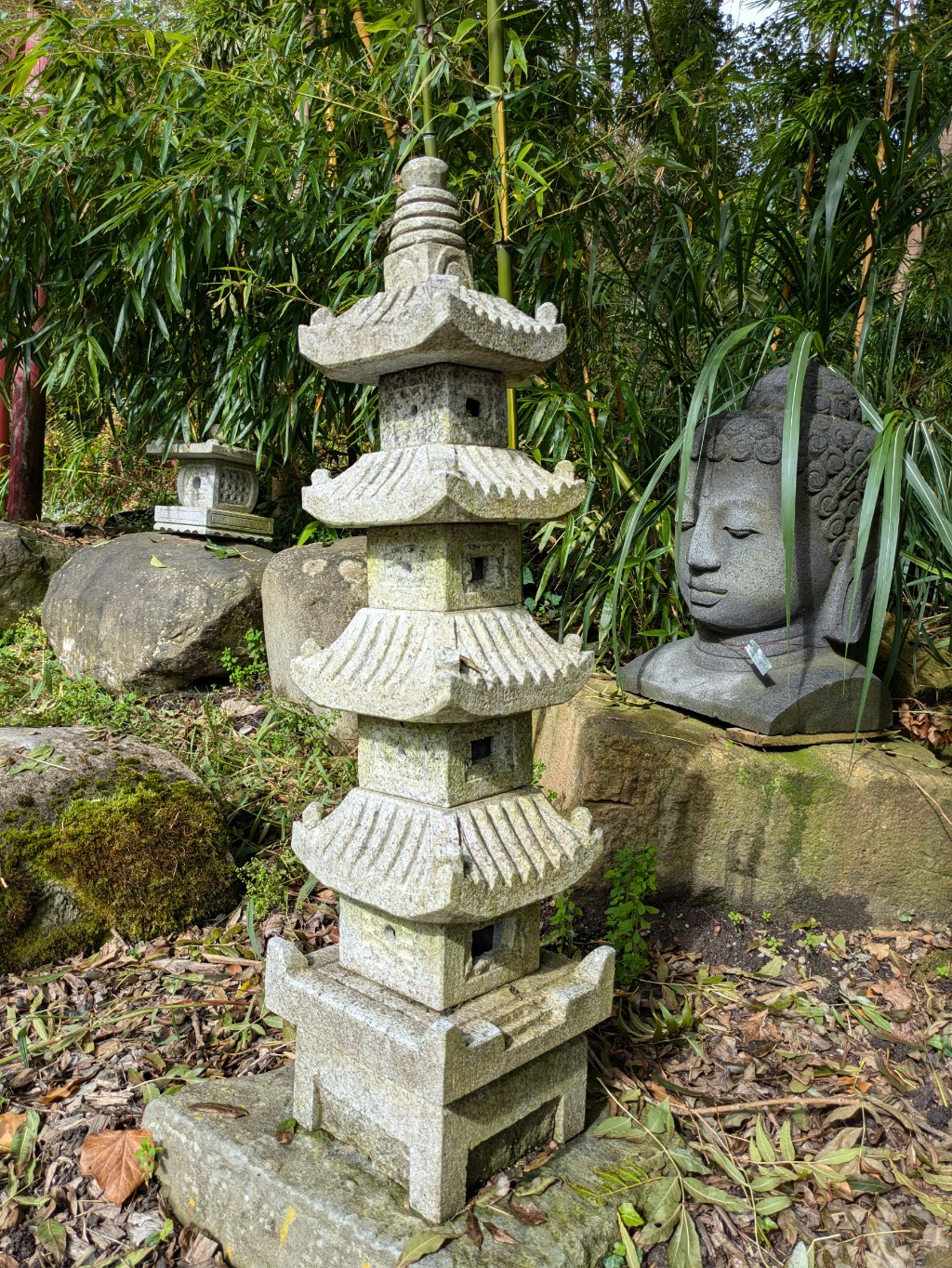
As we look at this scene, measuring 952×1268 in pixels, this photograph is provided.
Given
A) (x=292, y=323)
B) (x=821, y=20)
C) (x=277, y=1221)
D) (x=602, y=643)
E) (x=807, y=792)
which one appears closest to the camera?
(x=277, y=1221)

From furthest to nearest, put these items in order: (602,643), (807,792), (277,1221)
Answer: (602,643) < (807,792) < (277,1221)

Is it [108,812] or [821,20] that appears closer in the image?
[108,812]

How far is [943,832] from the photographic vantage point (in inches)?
Answer: 109

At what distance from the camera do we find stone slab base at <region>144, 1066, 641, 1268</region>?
165cm

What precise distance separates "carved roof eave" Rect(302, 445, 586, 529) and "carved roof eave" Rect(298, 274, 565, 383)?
18 cm

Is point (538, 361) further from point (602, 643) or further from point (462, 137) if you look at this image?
point (462, 137)

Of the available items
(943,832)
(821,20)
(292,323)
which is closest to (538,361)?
(943,832)

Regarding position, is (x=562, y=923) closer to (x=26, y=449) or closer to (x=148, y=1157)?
(x=148, y=1157)

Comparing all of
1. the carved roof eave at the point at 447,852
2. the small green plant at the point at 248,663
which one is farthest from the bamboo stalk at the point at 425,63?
the small green plant at the point at 248,663

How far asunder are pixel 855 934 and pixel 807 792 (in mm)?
496

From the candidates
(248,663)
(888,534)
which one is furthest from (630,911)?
(248,663)

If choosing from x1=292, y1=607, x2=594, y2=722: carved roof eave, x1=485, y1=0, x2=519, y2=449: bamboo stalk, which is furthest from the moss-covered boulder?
x1=485, y1=0, x2=519, y2=449: bamboo stalk

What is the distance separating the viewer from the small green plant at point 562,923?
2506 millimetres

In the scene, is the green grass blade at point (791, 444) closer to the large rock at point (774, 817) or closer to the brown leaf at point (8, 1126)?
Result: the large rock at point (774, 817)
